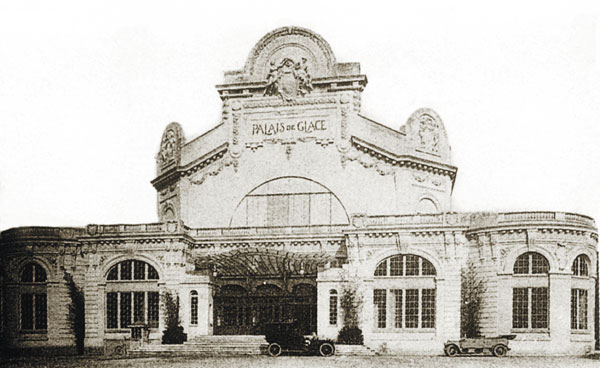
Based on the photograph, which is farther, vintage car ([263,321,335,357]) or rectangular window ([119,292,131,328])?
rectangular window ([119,292,131,328])

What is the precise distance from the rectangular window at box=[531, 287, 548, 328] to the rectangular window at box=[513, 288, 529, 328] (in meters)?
0.29

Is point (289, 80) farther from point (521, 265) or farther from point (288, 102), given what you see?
point (521, 265)

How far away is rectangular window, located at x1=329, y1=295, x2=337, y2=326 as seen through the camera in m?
43.0

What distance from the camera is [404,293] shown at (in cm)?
4259

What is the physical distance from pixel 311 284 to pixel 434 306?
7.41m

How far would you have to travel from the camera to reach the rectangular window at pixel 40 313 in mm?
Answer: 46875

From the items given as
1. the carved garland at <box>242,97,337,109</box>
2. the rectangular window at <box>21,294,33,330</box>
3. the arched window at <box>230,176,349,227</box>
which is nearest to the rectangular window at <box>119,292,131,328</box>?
the rectangular window at <box>21,294,33,330</box>

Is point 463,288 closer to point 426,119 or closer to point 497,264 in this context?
point 497,264

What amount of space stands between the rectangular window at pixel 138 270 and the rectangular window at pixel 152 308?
3.61 ft

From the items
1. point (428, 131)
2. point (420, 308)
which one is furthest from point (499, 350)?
point (428, 131)

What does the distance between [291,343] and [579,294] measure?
50.5 feet

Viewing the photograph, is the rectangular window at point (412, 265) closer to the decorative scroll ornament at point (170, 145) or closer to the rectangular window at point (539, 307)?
the rectangular window at point (539, 307)

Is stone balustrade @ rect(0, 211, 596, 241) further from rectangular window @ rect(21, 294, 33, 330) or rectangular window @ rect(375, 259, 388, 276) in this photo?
rectangular window @ rect(21, 294, 33, 330)

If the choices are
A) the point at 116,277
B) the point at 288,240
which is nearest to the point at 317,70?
the point at 288,240
